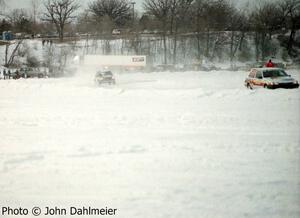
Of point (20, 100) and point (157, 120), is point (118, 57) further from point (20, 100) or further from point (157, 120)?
point (157, 120)

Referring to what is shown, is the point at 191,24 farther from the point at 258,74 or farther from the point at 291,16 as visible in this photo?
the point at 258,74

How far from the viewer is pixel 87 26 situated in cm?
9325

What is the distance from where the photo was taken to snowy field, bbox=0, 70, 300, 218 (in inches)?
252

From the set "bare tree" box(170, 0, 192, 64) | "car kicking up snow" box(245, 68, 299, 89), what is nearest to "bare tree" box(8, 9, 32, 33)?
"bare tree" box(170, 0, 192, 64)

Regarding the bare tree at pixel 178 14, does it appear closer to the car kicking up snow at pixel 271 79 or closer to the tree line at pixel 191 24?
the tree line at pixel 191 24

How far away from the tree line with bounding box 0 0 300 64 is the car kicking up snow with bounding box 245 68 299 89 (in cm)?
4304

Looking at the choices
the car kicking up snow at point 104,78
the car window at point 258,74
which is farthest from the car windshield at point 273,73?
the car kicking up snow at point 104,78

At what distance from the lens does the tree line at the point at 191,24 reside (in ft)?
245

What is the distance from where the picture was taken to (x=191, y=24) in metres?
86.4

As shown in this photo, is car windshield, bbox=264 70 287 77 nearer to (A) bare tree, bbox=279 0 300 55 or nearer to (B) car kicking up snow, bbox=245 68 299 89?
(B) car kicking up snow, bbox=245 68 299 89

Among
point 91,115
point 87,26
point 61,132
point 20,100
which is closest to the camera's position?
point 61,132

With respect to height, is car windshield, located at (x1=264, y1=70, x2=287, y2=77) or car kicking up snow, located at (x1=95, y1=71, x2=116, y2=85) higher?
car windshield, located at (x1=264, y1=70, x2=287, y2=77)

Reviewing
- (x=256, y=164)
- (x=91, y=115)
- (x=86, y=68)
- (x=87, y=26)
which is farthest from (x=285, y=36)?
(x=256, y=164)

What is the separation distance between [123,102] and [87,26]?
7707 centimetres
